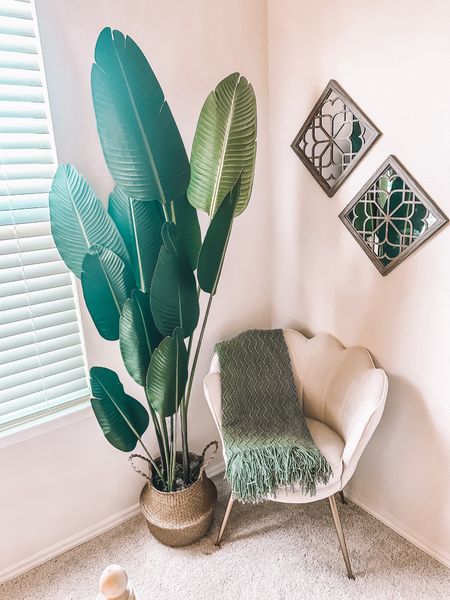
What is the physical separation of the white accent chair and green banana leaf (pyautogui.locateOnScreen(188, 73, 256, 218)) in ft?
2.49

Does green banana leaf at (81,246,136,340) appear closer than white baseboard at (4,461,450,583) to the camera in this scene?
Yes

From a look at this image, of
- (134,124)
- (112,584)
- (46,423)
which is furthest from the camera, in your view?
(46,423)

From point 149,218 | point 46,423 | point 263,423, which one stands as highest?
point 149,218

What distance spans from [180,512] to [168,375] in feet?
2.01

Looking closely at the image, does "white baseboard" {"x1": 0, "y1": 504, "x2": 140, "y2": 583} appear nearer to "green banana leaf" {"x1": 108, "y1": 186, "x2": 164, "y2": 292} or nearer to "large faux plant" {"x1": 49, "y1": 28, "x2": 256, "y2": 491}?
"large faux plant" {"x1": 49, "y1": 28, "x2": 256, "y2": 491}

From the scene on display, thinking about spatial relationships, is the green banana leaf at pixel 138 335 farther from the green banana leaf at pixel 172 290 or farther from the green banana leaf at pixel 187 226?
the green banana leaf at pixel 187 226

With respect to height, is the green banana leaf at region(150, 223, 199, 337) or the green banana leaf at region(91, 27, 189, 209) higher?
the green banana leaf at region(91, 27, 189, 209)

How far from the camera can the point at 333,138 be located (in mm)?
1562

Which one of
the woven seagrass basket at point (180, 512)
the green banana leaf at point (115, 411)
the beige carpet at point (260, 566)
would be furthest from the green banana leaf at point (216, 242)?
the beige carpet at point (260, 566)

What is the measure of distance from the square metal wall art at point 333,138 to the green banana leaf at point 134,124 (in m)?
0.64

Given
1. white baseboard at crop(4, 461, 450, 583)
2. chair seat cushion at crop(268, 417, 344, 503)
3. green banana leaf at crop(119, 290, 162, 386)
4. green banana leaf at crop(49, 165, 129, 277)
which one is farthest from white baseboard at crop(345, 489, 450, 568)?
green banana leaf at crop(49, 165, 129, 277)

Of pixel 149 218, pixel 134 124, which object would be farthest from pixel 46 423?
pixel 134 124

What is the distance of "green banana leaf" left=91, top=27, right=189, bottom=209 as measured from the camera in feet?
3.64

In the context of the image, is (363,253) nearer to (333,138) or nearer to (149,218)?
(333,138)
